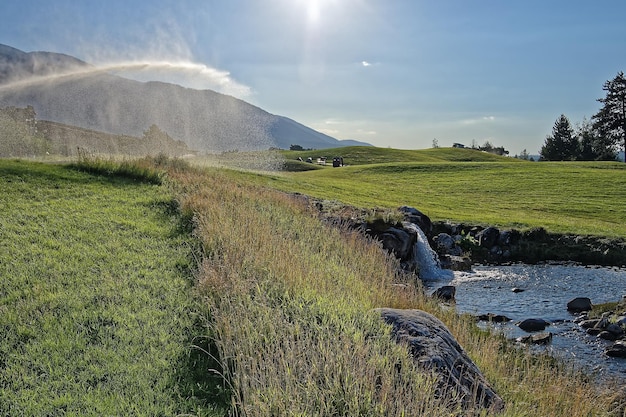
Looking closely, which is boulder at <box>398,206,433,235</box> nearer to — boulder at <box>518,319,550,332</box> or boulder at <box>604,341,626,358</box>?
boulder at <box>518,319,550,332</box>

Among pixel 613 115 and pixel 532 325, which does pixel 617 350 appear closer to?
pixel 532 325

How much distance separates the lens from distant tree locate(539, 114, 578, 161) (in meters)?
92.8

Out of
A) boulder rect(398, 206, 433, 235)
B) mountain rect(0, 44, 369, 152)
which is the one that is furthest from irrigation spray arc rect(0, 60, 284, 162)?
boulder rect(398, 206, 433, 235)

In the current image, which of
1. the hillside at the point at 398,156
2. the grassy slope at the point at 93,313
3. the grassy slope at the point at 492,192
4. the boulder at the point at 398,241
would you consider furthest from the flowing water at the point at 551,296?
the hillside at the point at 398,156

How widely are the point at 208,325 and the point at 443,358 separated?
2829 mm

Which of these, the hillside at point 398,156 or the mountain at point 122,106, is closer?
the hillside at point 398,156

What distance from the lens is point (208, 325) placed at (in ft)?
19.6

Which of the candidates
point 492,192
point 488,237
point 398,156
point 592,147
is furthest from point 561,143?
point 488,237

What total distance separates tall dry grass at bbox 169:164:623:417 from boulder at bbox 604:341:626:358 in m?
2.38

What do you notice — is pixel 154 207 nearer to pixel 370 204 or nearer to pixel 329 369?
pixel 329 369

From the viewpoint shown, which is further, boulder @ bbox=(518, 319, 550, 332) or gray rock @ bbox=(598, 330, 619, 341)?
boulder @ bbox=(518, 319, 550, 332)

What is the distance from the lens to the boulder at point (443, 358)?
4922 millimetres

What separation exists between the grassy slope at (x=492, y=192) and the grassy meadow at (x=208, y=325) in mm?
15187

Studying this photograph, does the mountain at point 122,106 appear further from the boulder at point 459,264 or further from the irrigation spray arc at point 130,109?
the boulder at point 459,264
